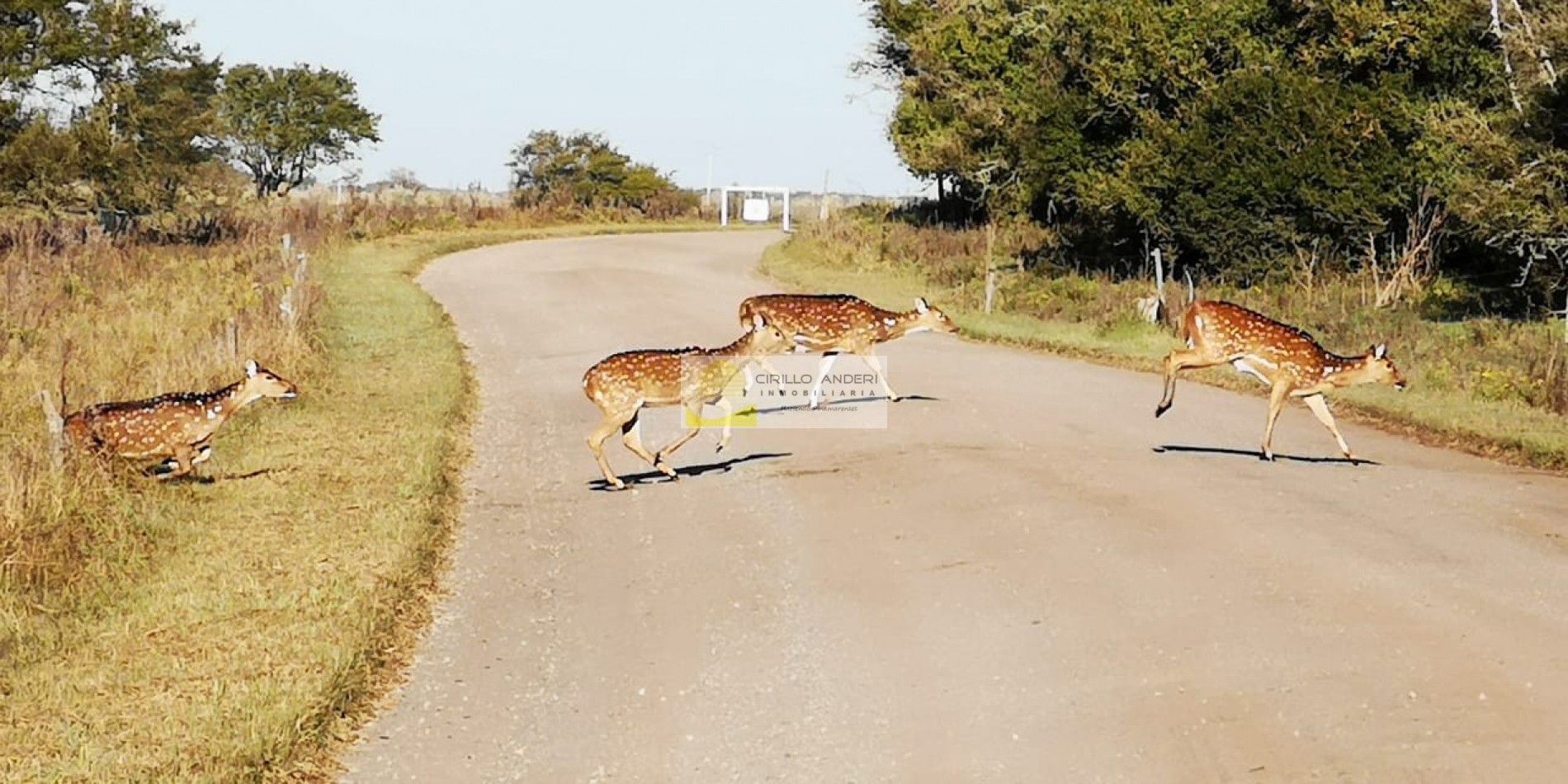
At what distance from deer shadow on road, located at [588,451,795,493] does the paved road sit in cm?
14

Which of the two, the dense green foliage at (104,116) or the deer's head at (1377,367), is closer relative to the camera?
the deer's head at (1377,367)

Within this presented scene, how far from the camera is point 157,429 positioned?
46.4 feet

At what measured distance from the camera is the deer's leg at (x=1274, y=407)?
16047 mm

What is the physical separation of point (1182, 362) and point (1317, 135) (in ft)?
53.6

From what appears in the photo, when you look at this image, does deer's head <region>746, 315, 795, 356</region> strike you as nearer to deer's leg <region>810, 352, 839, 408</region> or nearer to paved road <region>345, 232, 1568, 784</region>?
paved road <region>345, 232, 1568, 784</region>

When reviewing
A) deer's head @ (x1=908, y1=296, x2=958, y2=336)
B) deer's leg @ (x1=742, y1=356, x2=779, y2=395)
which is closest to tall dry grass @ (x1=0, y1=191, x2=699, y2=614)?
deer's leg @ (x1=742, y1=356, x2=779, y2=395)

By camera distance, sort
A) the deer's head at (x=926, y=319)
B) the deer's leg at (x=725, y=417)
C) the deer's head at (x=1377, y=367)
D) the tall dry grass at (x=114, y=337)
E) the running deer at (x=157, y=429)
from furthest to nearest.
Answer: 1. the deer's head at (x=926, y=319)
2. the deer's head at (x=1377, y=367)
3. the deer's leg at (x=725, y=417)
4. the running deer at (x=157, y=429)
5. the tall dry grass at (x=114, y=337)

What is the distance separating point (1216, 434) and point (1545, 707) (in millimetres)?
9538

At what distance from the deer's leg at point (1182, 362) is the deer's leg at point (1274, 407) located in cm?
63

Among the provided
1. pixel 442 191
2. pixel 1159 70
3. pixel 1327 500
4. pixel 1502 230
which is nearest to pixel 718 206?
pixel 442 191

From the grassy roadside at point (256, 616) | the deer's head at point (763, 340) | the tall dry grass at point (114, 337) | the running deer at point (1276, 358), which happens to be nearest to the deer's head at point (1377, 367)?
the running deer at point (1276, 358)

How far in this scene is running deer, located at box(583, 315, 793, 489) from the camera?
14.7 m

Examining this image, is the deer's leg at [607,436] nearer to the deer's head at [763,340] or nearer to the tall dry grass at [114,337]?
the deer's head at [763,340]

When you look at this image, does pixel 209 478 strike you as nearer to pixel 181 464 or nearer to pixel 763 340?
pixel 181 464
